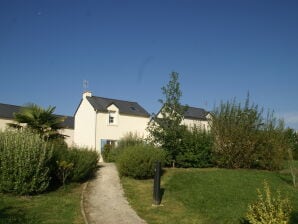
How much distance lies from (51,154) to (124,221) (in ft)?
16.9

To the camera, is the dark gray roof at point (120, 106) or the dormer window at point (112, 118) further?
the dormer window at point (112, 118)

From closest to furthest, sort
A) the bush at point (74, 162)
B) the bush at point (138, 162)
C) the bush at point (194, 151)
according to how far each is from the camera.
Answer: the bush at point (74, 162)
the bush at point (138, 162)
the bush at point (194, 151)

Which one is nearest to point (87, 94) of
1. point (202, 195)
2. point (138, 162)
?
point (138, 162)

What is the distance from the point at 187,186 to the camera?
594 inches

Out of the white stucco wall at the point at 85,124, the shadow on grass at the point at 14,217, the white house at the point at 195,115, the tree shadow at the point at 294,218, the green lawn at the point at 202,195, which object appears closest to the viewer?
the shadow on grass at the point at 14,217

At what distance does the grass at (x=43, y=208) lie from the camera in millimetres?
10430

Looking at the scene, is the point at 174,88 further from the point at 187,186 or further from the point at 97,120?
the point at 97,120

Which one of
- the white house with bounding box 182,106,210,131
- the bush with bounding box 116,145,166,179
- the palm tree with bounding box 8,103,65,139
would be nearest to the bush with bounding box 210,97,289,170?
the bush with bounding box 116,145,166,179

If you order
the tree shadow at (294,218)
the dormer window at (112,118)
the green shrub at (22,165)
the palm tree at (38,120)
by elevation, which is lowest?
the tree shadow at (294,218)

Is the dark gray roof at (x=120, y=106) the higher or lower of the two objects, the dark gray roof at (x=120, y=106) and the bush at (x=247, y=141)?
the higher

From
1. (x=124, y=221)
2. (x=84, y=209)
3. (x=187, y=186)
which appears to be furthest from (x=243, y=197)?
(x=84, y=209)

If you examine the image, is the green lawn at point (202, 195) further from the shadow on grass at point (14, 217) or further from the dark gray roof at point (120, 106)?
the dark gray roof at point (120, 106)

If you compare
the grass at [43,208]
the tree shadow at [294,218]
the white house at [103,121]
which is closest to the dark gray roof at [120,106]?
the white house at [103,121]

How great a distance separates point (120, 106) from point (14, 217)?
25211 millimetres
